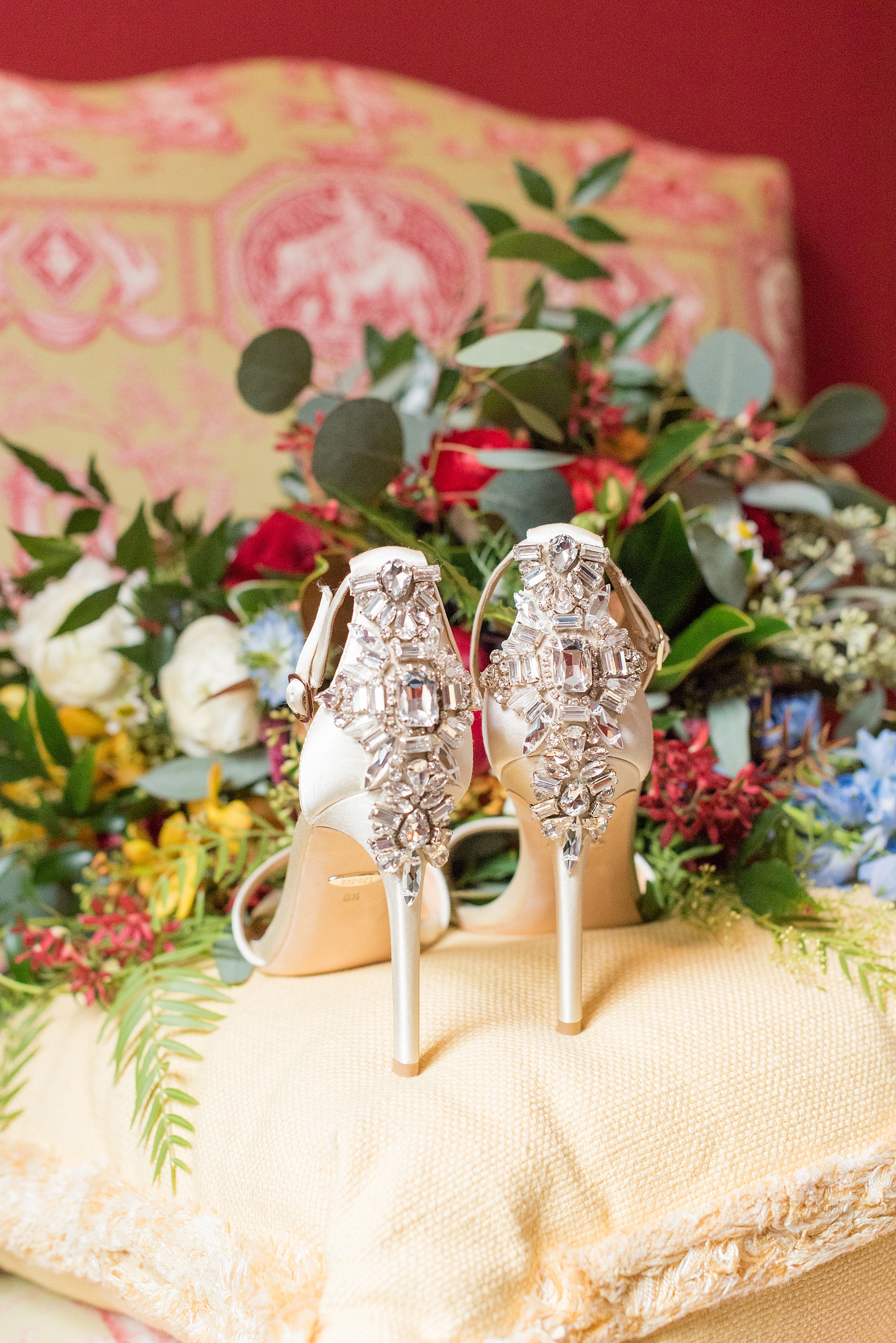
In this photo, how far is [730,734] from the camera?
60 cm

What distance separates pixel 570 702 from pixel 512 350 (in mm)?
288

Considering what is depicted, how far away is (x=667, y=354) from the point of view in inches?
46.1

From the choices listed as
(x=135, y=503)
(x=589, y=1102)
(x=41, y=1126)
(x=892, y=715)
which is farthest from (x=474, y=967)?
(x=135, y=503)

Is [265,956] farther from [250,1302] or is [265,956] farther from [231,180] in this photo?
[231,180]

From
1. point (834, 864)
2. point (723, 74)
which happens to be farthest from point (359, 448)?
point (723, 74)

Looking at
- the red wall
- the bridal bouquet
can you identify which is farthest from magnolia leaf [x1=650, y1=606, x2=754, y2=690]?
the red wall

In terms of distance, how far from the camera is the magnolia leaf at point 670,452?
69 cm

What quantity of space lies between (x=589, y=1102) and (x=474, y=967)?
106 mm

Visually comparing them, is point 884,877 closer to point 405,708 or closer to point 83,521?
point 405,708

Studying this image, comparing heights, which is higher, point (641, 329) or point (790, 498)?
point (641, 329)

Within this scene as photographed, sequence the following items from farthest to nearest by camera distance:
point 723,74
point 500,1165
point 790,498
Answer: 1. point 723,74
2. point 790,498
3. point 500,1165

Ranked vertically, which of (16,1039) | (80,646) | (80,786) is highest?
(80,646)

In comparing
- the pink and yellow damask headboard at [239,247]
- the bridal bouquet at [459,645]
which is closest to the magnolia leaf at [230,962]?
the bridal bouquet at [459,645]

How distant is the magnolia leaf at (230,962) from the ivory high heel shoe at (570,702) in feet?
0.63
